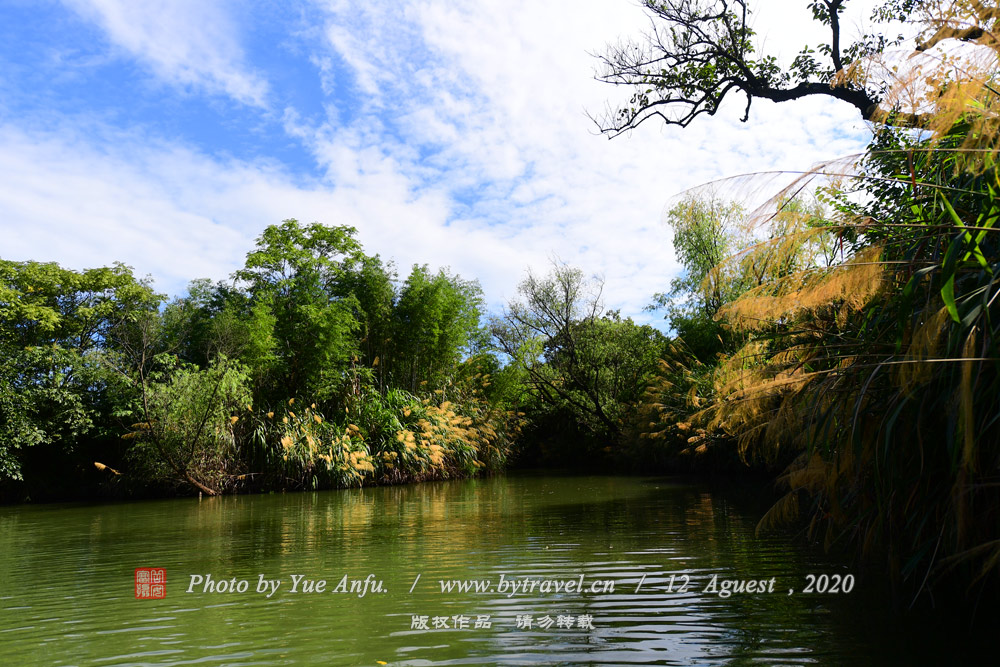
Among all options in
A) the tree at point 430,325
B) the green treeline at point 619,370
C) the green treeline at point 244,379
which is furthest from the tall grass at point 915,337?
the tree at point 430,325

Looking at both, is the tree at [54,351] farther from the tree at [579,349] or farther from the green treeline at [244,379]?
the tree at [579,349]

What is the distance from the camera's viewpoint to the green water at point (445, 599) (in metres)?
3.16

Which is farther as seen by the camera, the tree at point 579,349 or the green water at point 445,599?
the tree at point 579,349

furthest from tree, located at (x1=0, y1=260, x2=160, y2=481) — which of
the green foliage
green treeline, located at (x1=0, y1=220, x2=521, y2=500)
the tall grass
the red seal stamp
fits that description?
the tall grass

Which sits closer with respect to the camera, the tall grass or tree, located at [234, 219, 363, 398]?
the tall grass

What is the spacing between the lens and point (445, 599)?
4.22 metres

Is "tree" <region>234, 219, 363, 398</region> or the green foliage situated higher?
"tree" <region>234, 219, 363, 398</region>

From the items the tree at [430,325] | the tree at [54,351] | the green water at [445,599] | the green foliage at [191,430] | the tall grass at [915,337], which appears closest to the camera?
the tall grass at [915,337]

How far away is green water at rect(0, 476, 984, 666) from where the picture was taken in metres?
3.16

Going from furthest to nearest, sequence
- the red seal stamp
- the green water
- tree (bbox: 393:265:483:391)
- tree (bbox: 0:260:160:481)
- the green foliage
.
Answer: tree (bbox: 393:265:483:391)
tree (bbox: 0:260:160:481)
the green foliage
the red seal stamp
the green water

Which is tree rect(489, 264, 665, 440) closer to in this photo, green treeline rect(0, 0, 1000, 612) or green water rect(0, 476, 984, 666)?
green treeline rect(0, 0, 1000, 612)

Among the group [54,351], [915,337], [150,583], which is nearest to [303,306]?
[54,351]

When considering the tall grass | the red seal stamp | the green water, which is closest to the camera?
the tall grass

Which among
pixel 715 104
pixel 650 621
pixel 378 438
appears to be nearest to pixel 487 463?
pixel 378 438
